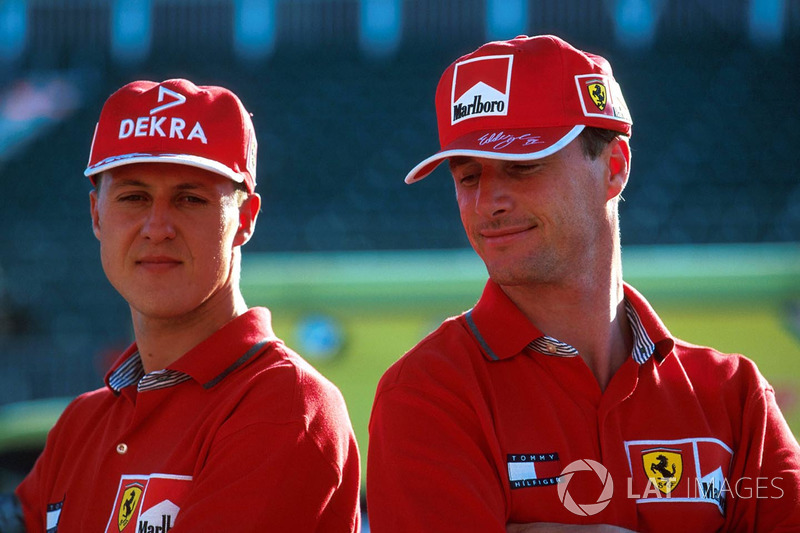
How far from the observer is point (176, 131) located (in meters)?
2.63

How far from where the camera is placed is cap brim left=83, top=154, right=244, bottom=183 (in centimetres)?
255

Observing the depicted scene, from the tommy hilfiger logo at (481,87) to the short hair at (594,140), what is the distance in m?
0.20

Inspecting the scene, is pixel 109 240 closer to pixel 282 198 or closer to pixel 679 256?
pixel 679 256

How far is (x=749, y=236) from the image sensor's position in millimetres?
9898

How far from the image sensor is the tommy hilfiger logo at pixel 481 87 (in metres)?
2.38

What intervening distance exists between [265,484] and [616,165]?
110 centimetres

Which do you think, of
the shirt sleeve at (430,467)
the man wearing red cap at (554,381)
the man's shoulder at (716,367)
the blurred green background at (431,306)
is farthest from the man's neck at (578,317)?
the blurred green background at (431,306)

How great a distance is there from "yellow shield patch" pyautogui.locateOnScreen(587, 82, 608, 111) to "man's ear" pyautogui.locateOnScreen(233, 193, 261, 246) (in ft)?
2.95

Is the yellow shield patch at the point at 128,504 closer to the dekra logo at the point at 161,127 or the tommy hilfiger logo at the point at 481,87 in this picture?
the dekra logo at the point at 161,127

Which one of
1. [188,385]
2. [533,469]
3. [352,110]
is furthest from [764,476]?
[352,110]

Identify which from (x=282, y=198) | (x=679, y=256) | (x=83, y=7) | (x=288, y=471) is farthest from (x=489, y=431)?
(x=83, y=7)

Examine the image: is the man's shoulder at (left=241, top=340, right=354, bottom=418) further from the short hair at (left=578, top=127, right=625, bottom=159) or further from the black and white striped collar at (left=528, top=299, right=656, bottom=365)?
the short hair at (left=578, top=127, right=625, bottom=159)

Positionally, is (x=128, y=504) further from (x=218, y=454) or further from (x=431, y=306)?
(x=431, y=306)

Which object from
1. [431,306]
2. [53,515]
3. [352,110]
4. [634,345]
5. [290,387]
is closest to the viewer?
[290,387]
